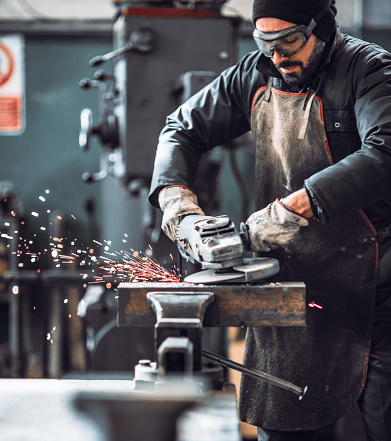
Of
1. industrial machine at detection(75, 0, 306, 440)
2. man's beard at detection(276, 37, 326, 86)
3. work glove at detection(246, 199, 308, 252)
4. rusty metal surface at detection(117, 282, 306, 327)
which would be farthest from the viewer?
man's beard at detection(276, 37, 326, 86)

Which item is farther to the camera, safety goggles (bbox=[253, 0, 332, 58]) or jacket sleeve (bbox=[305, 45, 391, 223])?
safety goggles (bbox=[253, 0, 332, 58])

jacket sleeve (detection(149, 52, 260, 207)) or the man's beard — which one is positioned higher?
the man's beard

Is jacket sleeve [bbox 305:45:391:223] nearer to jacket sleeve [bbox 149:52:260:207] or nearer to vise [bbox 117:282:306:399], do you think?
vise [bbox 117:282:306:399]

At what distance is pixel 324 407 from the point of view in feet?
5.31

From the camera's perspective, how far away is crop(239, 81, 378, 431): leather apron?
1.58 m

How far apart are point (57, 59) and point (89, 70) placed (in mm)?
218

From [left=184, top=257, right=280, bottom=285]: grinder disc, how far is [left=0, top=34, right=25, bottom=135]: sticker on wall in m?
3.06

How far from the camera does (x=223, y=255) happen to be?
1.42 m

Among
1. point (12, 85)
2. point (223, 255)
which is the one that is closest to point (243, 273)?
point (223, 255)

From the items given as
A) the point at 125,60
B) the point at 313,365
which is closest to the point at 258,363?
the point at 313,365

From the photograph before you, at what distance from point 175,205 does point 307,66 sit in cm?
47

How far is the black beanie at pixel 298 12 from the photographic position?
149 cm

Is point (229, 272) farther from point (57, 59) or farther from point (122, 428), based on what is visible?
point (57, 59)

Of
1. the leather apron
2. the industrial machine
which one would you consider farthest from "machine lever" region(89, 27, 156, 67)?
the leather apron
